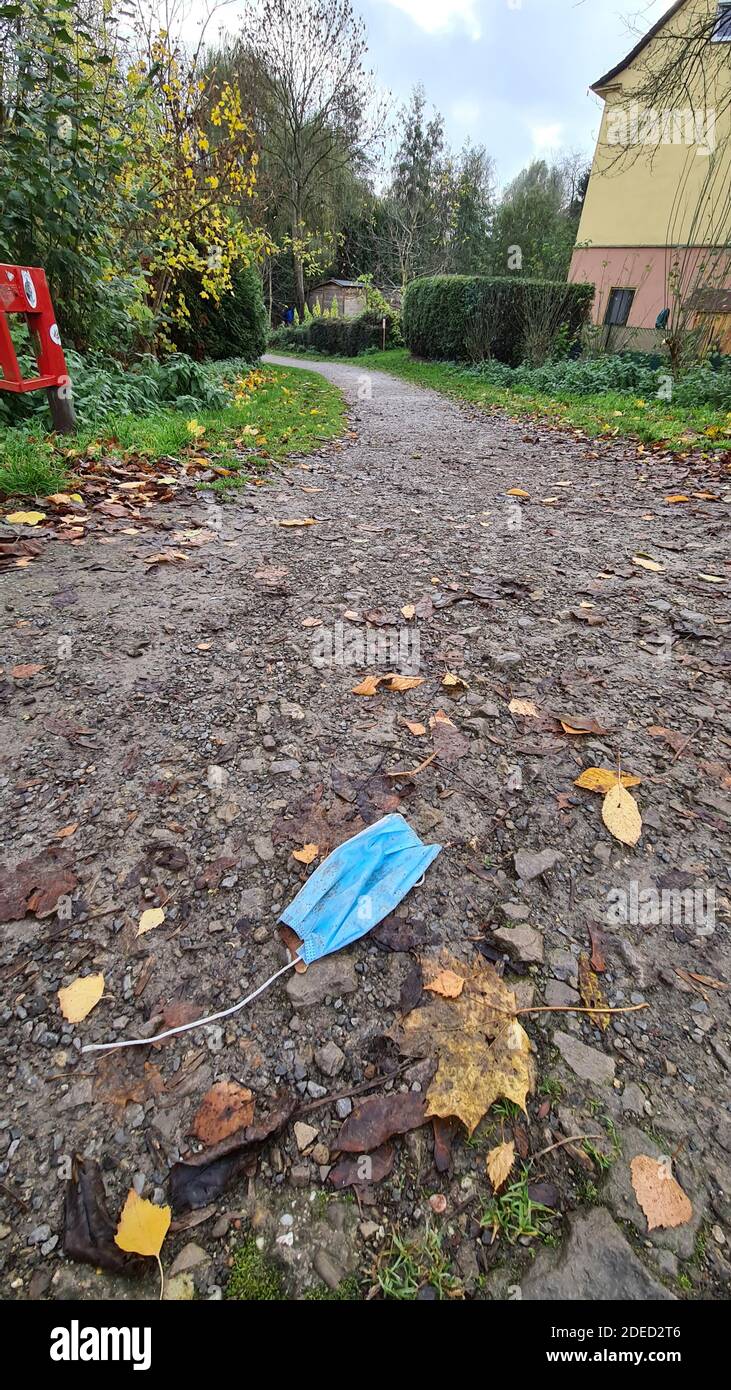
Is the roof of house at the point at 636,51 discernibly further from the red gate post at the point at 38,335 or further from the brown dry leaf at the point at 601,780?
the brown dry leaf at the point at 601,780

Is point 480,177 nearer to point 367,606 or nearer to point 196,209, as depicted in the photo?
point 196,209

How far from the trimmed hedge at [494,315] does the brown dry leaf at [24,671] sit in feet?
43.2

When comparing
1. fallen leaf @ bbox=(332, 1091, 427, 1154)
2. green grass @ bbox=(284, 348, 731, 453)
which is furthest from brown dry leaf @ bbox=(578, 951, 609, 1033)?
green grass @ bbox=(284, 348, 731, 453)

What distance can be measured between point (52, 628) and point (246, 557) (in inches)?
47.0

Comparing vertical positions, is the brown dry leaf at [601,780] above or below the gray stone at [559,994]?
above

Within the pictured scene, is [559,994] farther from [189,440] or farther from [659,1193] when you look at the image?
[189,440]

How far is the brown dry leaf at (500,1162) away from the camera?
3.26 ft

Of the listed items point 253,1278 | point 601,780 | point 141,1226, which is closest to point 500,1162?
point 253,1278

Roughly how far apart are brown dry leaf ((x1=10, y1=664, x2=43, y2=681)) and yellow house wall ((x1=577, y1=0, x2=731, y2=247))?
16687 mm

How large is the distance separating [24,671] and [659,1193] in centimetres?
242

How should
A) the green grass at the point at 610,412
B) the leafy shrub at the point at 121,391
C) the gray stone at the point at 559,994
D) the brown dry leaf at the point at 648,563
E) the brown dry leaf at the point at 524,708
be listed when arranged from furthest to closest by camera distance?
the green grass at the point at 610,412, the leafy shrub at the point at 121,391, the brown dry leaf at the point at 648,563, the brown dry leaf at the point at 524,708, the gray stone at the point at 559,994

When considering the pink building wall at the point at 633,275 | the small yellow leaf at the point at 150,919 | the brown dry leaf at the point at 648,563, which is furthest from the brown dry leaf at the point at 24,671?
the pink building wall at the point at 633,275

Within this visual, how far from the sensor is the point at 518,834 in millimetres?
1644
